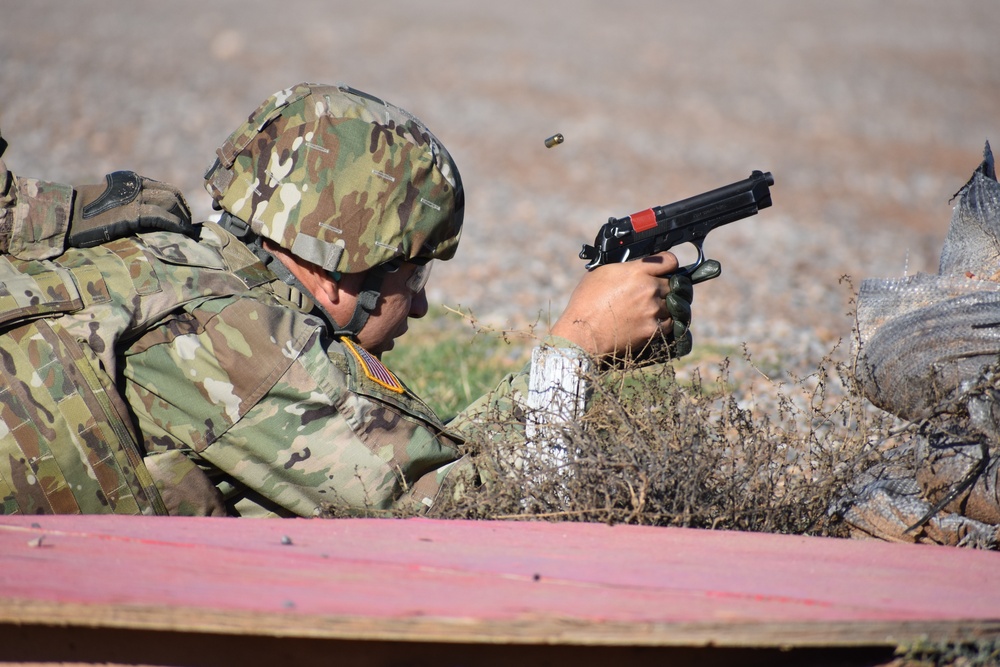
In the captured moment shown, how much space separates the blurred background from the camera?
11.1 m

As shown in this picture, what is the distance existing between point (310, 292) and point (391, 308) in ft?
0.99

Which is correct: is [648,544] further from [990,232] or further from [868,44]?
[868,44]

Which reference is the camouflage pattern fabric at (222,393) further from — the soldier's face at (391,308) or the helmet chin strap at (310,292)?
the soldier's face at (391,308)

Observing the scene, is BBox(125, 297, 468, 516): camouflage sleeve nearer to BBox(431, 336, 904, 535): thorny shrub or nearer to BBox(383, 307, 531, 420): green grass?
BBox(431, 336, 904, 535): thorny shrub

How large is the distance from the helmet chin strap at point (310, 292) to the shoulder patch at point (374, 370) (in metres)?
0.16

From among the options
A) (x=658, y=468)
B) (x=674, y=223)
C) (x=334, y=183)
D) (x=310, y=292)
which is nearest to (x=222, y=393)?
(x=310, y=292)

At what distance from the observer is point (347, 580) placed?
2.17 metres

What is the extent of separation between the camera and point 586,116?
19812mm

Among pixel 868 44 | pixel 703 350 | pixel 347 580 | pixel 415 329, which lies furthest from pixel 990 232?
pixel 868 44

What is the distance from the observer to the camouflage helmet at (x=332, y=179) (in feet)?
10.7

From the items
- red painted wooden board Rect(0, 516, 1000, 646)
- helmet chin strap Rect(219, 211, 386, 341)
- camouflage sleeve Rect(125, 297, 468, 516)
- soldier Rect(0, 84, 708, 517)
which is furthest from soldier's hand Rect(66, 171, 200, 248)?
red painted wooden board Rect(0, 516, 1000, 646)

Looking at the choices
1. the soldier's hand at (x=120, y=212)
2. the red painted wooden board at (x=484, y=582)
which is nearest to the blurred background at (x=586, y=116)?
the soldier's hand at (x=120, y=212)

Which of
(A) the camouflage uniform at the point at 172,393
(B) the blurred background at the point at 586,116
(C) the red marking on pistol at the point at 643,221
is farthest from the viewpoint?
(B) the blurred background at the point at 586,116

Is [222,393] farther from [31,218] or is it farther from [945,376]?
[945,376]
